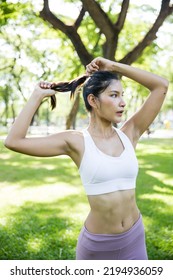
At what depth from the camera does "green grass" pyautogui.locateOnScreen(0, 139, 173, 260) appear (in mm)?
4645

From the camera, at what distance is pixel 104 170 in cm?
206

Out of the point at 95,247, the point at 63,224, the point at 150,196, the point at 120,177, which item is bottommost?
the point at 150,196

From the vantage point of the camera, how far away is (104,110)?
220cm

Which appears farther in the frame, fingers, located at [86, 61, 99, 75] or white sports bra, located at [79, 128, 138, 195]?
fingers, located at [86, 61, 99, 75]

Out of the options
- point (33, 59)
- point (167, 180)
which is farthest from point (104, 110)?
point (33, 59)

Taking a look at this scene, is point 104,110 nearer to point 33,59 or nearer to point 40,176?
point 40,176

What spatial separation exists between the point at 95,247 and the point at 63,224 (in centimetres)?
357

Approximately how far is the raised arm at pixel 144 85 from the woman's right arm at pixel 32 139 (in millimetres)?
370

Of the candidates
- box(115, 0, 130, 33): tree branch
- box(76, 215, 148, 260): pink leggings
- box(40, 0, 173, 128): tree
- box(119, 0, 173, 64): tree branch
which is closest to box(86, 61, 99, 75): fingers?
box(76, 215, 148, 260): pink leggings

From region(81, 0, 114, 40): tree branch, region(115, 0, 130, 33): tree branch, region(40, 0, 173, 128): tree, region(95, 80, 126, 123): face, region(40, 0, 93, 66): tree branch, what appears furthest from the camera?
region(40, 0, 93, 66): tree branch

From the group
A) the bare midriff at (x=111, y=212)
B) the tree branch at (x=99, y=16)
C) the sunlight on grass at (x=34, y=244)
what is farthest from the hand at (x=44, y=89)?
the tree branch at (x=99, y=16)

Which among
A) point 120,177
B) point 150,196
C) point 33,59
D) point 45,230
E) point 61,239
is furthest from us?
point 33,59

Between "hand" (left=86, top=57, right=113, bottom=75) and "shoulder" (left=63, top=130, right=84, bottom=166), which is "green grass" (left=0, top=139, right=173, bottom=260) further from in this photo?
"hand" (left=86, top=57, right=113, bottom=75)

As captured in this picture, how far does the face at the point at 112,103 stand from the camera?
217 centimetres
